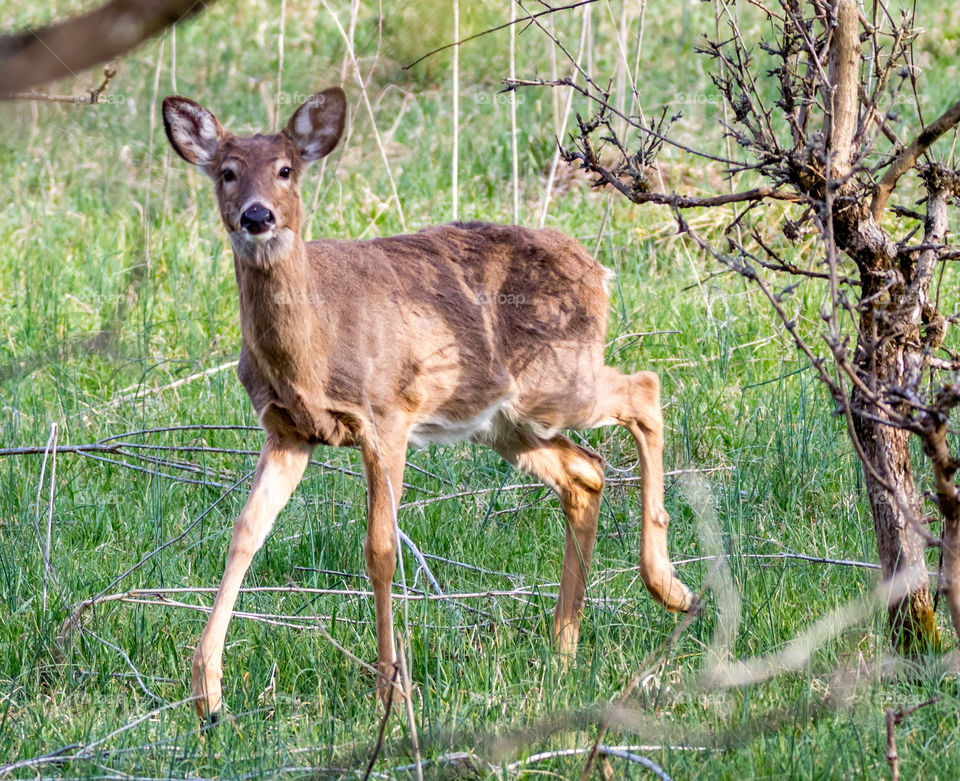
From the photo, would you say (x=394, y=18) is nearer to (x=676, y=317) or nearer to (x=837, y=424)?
(x=837, y=424)

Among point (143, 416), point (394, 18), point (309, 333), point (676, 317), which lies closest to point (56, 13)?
point (394, 18)

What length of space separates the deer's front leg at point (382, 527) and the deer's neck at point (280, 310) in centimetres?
34

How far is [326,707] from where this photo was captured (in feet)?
11.5

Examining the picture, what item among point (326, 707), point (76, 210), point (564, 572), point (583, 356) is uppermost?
point (76, 210)

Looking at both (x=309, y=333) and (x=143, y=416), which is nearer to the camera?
(x=309, y=333)

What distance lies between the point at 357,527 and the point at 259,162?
159 centimetres

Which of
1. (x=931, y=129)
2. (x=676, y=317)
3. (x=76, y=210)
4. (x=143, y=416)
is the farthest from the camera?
(x=76, y=210)

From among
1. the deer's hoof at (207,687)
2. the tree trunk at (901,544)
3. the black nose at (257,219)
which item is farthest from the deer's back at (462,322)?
the tree trunk at (901,544)

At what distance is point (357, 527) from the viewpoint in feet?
16.3

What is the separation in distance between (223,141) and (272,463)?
107 centimetres

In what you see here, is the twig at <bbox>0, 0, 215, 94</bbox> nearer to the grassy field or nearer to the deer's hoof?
the grassy field

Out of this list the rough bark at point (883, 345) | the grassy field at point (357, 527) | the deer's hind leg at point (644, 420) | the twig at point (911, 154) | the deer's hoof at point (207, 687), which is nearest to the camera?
the grassy field at point (357, 527)

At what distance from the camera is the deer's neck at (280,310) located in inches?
159

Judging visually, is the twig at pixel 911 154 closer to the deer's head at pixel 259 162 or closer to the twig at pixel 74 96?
the deer's head at pixel 259 162
